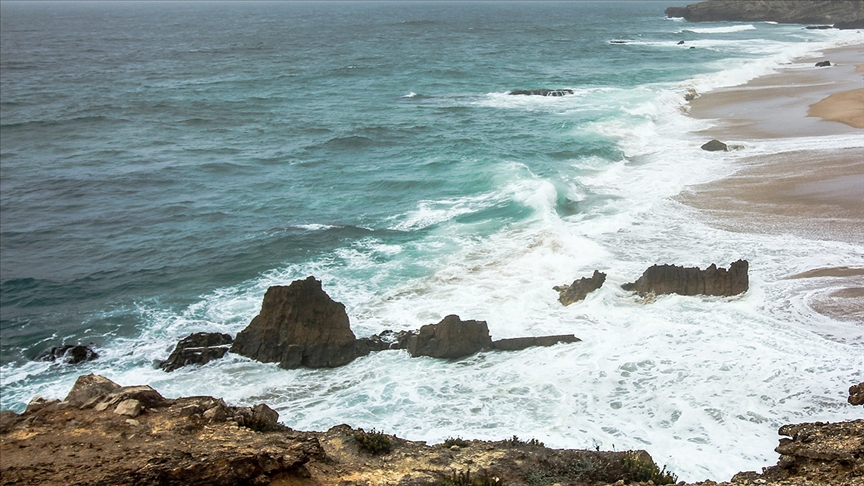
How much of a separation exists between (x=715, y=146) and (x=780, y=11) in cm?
9729

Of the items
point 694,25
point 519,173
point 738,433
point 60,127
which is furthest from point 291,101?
point 694,25

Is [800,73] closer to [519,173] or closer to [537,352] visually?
[519,173]

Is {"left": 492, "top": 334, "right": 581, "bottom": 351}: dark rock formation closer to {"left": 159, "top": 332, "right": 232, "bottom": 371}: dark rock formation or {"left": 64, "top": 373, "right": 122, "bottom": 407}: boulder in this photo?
{"left": 159, "top": 332, "right": 232, "bottom": 371}: dark rock formation

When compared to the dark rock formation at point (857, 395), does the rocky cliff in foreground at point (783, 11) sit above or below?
above

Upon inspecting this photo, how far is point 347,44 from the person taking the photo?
89.9m

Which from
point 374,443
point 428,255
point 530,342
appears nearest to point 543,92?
point 428,255

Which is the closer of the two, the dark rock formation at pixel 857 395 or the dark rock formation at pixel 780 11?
the dark rock formation at pixel 857 395

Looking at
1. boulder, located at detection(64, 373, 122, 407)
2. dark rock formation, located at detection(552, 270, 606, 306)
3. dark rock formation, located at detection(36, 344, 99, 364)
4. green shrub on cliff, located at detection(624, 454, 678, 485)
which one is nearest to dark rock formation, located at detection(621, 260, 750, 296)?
dark rock formation, located at detection(552, 270, 606, 306)

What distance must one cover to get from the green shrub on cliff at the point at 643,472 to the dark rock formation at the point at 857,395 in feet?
16.5

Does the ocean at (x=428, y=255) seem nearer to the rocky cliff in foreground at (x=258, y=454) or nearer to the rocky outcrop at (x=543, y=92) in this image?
the rocky outcrop at (x=543, y=92)

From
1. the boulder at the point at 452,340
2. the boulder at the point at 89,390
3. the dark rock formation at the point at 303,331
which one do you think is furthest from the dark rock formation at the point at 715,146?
the boulder at the point at 89,390

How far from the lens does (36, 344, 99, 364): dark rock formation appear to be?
16.9 m

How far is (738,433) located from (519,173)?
18.7 m

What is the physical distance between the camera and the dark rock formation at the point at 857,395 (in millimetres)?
12320
